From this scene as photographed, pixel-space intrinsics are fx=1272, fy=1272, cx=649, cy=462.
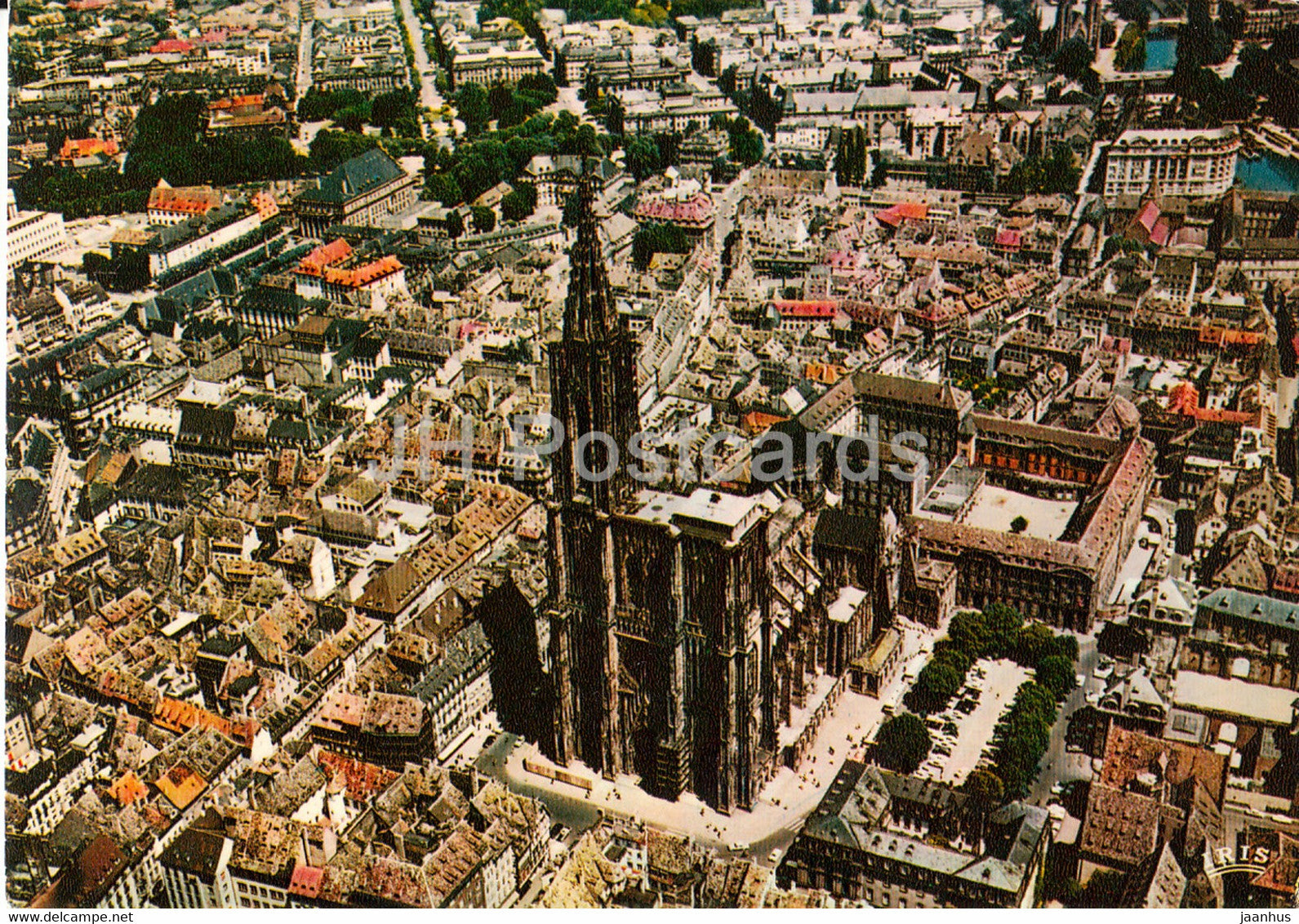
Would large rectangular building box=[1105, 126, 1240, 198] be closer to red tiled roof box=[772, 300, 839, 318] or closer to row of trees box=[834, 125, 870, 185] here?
row of trees box=[834, 125, 870, 185]

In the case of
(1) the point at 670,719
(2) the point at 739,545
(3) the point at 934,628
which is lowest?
(3) the point at 934,628

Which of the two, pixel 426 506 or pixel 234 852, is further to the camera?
pixel 426 506

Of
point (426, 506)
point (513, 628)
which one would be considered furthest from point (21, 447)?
point (513, 628)

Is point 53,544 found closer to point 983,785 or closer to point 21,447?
point 21,447

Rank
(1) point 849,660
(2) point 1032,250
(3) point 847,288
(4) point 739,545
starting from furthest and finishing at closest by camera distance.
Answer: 1. (2) point 1032,250
2. (3) point 847,288
3. (1) point 849,660
4. (4) point 739,545

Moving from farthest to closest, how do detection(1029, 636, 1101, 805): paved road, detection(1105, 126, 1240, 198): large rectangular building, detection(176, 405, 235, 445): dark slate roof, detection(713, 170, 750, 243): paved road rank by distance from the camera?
detection(1105, 126, 1240, 198): large rectangular building
detection(713, 170, 750, 243): paved road
detection(176, 405, 235, 445): dark slate roof
detection(1029, 636, 1101, 805): paved road

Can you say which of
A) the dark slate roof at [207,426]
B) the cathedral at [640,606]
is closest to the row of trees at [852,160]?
the dark slate roof at [207,426]

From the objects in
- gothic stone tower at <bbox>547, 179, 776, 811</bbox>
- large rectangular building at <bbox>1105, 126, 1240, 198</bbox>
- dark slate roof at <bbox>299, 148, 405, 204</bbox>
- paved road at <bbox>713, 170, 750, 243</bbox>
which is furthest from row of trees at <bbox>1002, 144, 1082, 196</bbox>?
gothic stone tower at <bbox>547, 179, 776, 811</bbox>

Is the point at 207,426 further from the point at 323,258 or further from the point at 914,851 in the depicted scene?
the point at 914,851
